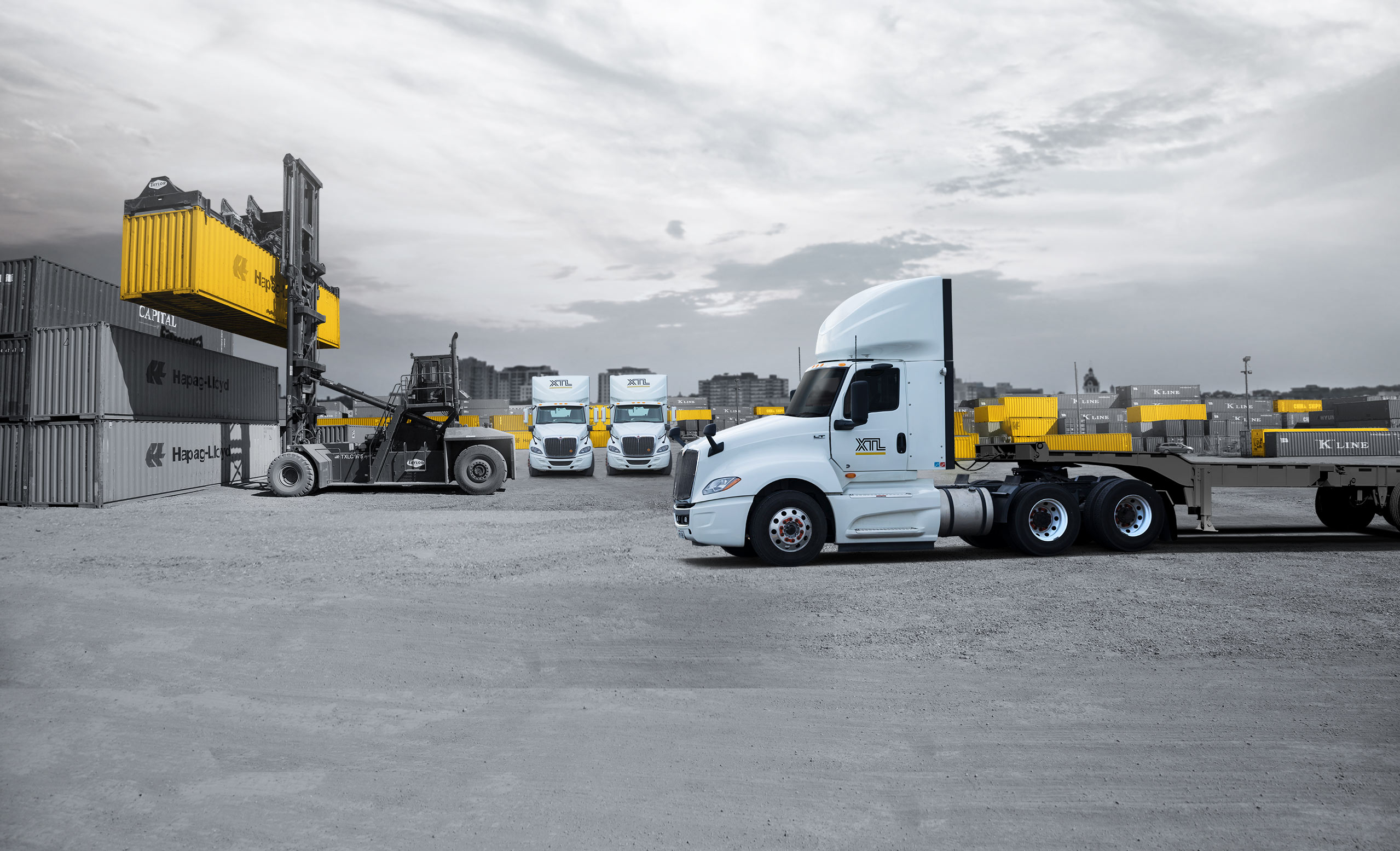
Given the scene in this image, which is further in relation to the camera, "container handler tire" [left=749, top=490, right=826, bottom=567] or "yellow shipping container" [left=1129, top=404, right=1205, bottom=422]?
"yellow shipping container" [left=1129, top=404, right=1205, bottom=422]

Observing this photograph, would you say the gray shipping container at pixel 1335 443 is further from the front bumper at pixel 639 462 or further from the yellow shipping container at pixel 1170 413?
the front bumper at pixel 639 462

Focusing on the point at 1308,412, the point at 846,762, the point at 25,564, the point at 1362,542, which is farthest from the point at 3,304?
the point at 1308,412

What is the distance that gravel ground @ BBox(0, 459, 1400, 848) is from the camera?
3258 mm

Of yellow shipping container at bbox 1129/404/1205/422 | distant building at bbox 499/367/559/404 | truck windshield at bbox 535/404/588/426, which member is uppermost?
distant building at bbox 499/367/559/404

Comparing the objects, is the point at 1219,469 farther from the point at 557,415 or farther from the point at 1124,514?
the point at 557,415

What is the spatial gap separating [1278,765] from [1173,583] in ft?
15.2

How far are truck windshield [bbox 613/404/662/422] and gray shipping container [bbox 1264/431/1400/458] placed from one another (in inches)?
776

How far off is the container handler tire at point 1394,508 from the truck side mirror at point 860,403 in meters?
7.98

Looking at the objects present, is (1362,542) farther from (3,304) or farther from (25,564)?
(3,304)

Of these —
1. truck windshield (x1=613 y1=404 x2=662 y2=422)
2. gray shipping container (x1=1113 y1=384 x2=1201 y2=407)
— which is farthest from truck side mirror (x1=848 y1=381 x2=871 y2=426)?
gray shipping container (x1=1113 y1=384 x2=1201 y2=407)

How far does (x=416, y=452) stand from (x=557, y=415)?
611 cm

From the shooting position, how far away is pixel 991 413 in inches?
1473

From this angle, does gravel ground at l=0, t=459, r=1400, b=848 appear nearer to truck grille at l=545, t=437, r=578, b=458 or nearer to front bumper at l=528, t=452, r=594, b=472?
front bumper at l=528, t=452, r=594, b=472

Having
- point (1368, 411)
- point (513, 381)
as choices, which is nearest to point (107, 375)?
point (1368, 411)
